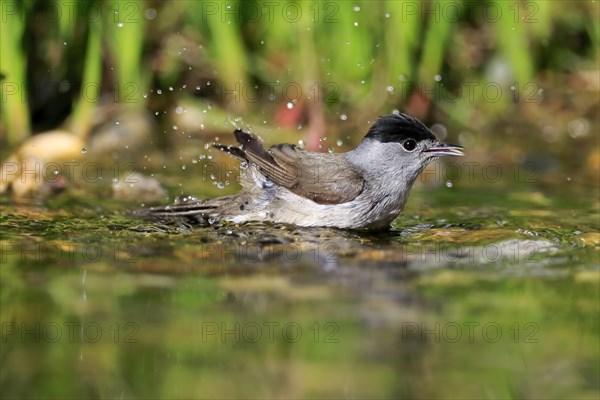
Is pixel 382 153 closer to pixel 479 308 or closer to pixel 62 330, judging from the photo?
pixel 479 308

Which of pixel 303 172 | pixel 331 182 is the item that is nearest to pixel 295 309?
pixel 331 182

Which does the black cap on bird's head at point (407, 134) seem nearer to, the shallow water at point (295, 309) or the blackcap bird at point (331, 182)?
the blackcap bird at point (331, 182)

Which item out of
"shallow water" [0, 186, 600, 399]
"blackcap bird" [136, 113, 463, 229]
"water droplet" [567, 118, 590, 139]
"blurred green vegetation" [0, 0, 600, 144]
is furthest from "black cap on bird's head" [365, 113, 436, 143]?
"water droplet" [567, 118, 590, 139]

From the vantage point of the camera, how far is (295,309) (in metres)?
4.32

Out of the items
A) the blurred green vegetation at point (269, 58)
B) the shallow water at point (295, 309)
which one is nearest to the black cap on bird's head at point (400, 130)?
the shallow water at point (295, 309)

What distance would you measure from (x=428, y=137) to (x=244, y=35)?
287 cm

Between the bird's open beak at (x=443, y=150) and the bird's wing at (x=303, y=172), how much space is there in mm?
468

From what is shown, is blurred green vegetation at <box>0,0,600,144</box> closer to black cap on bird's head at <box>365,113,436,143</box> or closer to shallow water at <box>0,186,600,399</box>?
black cap on bird's head at <box>365,113,436,143</box>

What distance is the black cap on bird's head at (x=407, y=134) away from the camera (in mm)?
6254

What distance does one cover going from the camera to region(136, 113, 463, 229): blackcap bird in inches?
240

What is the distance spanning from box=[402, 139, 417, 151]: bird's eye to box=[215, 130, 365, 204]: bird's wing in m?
0.34

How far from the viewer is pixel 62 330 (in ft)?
13.0

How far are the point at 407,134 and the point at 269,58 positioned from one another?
272 cm

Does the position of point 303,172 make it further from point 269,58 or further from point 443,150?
point 269,58
